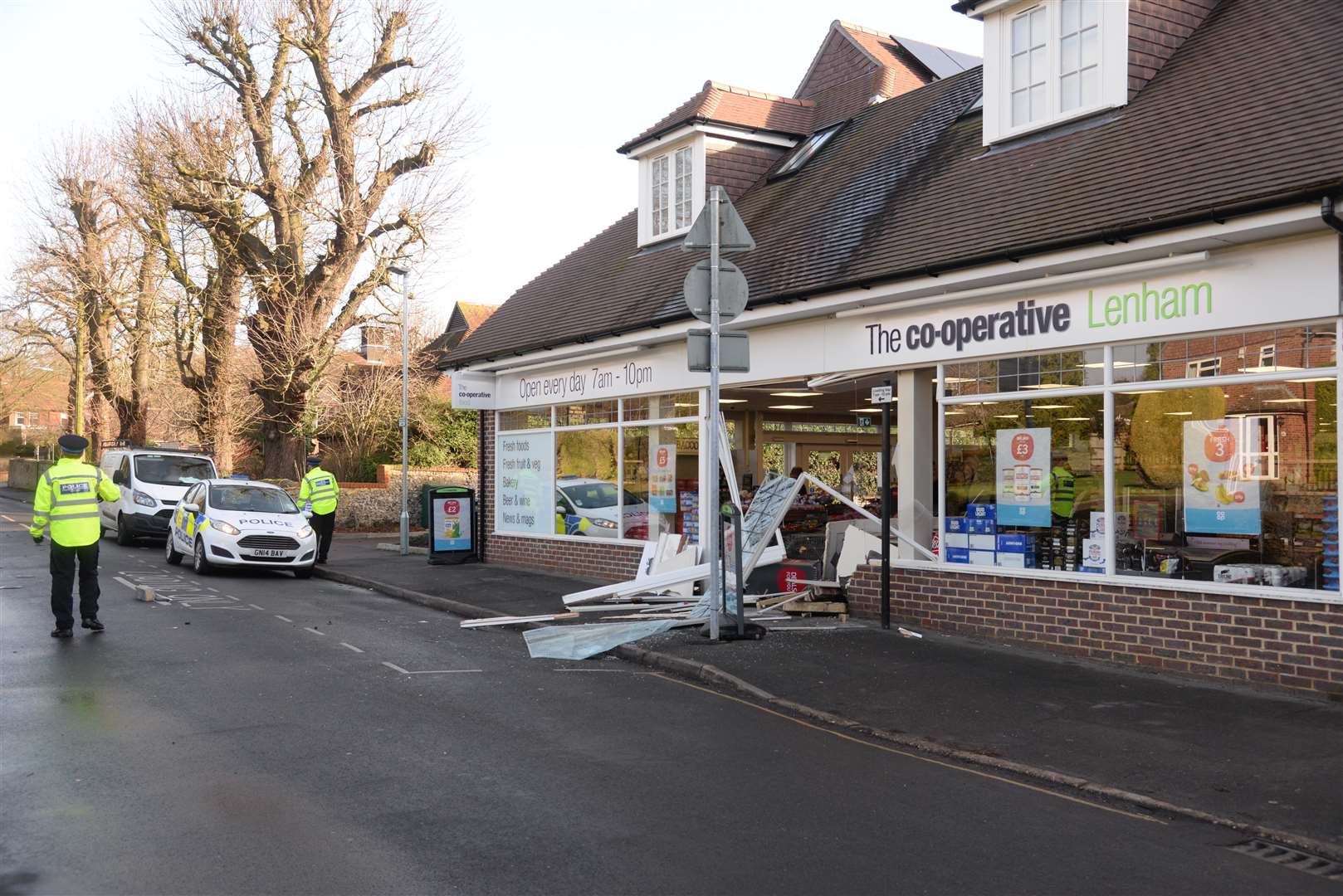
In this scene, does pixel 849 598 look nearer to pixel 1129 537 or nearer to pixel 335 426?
pixel 1129 537

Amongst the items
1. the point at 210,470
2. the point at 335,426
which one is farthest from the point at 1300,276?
the point at 335,426

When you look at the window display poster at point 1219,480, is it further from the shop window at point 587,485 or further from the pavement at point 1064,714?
the shop window at point 587,485

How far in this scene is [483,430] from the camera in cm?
2055

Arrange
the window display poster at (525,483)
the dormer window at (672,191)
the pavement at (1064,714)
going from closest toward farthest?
1. the pavement at (1064,714)
2. the dormer window at (672,191)
3. the window display poster at (525,483)

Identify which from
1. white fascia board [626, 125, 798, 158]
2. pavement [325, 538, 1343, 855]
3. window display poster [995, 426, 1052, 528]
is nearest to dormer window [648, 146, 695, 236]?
white fascia board [626, 125, 798, 158]

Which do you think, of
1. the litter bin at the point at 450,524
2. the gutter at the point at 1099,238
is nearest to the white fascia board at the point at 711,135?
the gutter at the point at 1099,238

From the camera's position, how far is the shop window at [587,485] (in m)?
17.1

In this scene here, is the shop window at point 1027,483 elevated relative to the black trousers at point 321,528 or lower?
elevated

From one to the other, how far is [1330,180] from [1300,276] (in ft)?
2.80

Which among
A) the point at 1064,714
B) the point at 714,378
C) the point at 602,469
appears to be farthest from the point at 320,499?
the point at 1064,714

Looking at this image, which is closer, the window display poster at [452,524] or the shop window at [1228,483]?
the shop window at [1228,483]

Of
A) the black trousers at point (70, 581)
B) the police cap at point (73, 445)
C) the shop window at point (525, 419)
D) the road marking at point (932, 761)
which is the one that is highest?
the shop window at point (525, 419)

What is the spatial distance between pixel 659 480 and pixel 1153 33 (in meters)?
8.25

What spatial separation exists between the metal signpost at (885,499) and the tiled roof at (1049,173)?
1252mm
